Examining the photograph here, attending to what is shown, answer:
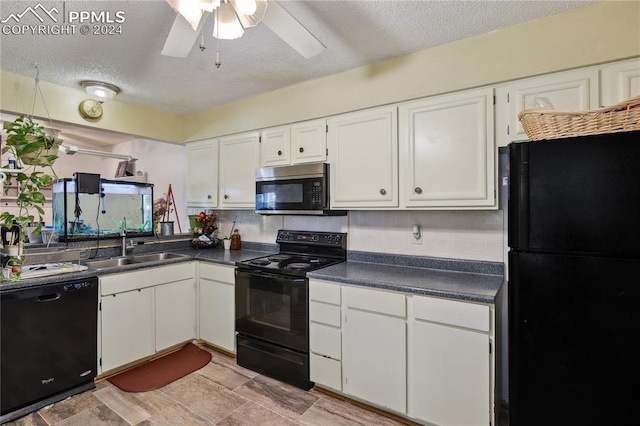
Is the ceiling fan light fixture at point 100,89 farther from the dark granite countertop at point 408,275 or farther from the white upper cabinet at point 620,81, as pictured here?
the white upper cabinet at point 620,81

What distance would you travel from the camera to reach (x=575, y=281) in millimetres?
1105

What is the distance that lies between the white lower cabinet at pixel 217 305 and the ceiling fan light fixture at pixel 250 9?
1.95m

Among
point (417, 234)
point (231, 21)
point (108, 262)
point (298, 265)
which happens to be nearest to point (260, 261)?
point (298, 265)

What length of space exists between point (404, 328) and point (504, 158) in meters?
1.25

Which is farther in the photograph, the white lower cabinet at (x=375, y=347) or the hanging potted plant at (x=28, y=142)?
the hanging potted plant at (x=28, y=142)

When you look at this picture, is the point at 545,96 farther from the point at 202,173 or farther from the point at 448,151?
the point at 202,173

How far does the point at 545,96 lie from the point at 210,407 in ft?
9.20

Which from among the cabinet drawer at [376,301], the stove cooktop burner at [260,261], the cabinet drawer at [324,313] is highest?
the stove cooktop burner at [260,261]

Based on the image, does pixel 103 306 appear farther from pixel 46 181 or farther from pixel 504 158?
pixel 504 158

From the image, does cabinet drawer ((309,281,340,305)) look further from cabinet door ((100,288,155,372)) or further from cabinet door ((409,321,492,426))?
cabinet door ((100,288,155,372))

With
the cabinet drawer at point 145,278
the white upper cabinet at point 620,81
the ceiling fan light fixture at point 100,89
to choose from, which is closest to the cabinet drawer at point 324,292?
the cabinet drawer at point 145,278

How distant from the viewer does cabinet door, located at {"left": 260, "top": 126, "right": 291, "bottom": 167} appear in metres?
Result: 2.79

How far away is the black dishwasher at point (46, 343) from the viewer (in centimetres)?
197

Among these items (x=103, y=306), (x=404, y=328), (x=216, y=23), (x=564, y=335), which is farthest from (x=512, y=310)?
(x=103, y=306)
